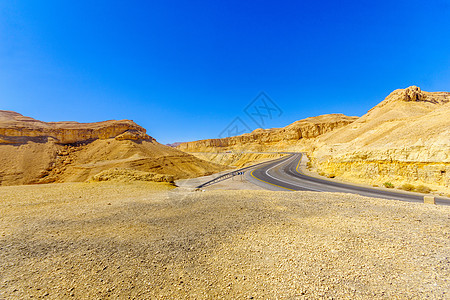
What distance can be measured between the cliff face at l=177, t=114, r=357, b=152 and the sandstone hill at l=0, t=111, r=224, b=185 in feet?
236

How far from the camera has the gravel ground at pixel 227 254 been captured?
296cm

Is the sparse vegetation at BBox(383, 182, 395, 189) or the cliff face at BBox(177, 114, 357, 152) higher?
the cliff face at BBox(177, 114, 357, 152)

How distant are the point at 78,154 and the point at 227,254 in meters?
50.0

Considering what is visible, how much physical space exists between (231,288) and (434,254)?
469cm

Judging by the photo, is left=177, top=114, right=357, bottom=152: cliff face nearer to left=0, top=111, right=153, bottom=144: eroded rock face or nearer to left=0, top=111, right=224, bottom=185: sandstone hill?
left=0, top=111, right=224, bottom=185: sandstone hill

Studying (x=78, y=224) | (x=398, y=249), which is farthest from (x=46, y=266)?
(x=398, y=249)

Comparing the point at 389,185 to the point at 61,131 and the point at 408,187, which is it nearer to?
the point at 408,187

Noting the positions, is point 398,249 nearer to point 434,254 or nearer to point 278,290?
point 434,254

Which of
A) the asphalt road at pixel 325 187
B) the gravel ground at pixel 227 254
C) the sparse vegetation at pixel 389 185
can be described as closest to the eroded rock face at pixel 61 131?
the asphalt road at pixel 325 187

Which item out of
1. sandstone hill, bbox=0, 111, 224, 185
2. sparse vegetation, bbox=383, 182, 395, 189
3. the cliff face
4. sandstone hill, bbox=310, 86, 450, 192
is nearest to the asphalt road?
sparse vegetation, bbox=383, 182, 395, 189

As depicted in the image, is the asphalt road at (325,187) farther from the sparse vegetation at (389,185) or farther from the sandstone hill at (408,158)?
the sandstone hill at (408,158)

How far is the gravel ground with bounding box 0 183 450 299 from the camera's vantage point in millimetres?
2957

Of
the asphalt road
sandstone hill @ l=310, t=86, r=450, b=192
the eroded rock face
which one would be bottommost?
the asphalt road

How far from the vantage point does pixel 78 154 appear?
Answer: 40.8m
